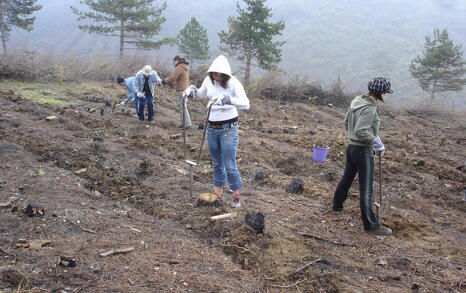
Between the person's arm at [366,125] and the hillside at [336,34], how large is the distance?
170 ft

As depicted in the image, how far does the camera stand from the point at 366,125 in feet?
14.7

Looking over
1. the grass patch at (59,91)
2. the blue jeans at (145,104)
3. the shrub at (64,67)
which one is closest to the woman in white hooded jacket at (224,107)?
the blue jeans at (145,104)

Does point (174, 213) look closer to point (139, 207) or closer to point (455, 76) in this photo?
point (139, 207)

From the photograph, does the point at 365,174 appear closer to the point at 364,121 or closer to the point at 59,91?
the point at 364,121

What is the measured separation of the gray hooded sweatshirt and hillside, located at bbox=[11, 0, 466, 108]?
5181cm

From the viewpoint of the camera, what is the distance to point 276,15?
97938 mm

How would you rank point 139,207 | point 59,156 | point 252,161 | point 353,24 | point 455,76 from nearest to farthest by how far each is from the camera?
point 139,207 → point 59,156 → point 252,161 → point 455,76 → point 353,24

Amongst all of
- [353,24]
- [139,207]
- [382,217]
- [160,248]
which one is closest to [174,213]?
[139,207]

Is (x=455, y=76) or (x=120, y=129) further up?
(x=455, y=76)

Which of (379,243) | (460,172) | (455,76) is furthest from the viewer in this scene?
(455,76)

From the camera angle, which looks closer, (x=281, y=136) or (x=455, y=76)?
(x=281, y=136)

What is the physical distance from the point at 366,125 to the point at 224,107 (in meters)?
1.58

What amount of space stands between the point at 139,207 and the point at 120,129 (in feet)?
14.7

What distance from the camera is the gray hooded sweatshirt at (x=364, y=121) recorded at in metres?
4.47
